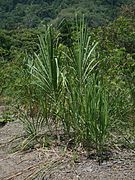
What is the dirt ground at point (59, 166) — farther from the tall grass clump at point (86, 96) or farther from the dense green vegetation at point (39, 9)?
the dense green vegetation at point (39, 9)

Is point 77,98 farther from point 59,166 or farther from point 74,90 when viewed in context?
point 59,166

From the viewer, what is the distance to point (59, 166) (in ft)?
11.9

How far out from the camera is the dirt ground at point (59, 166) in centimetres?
338

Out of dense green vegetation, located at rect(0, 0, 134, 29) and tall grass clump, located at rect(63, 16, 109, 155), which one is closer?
tall grass clump, located at rect(63, 16, 109, 155)

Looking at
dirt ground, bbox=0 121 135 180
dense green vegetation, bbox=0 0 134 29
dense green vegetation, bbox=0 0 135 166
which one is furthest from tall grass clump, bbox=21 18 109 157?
dense green vegetation, bbox=0 0 134 29

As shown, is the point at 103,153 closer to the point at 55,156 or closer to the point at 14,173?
the point at 55,156

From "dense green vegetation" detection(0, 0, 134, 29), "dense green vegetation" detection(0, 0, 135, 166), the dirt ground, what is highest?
"dense green vegetation" detection(0, 0, 135, 166)

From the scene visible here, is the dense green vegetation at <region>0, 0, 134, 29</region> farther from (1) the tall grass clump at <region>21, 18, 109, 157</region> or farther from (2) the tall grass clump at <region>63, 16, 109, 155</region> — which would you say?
(2) the tall grass clump at <region>63, 16, 109, 155</region>

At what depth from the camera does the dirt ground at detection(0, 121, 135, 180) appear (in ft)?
11.1

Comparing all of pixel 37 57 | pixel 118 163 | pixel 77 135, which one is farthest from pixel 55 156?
pixel 37 57

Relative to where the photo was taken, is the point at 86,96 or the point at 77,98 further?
the point at 77,98

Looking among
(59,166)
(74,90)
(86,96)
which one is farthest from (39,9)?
(59,166)

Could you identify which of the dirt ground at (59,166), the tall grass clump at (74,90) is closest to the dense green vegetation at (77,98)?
the tall grass clump at (74,90)

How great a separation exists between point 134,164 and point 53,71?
1271 millimetres
